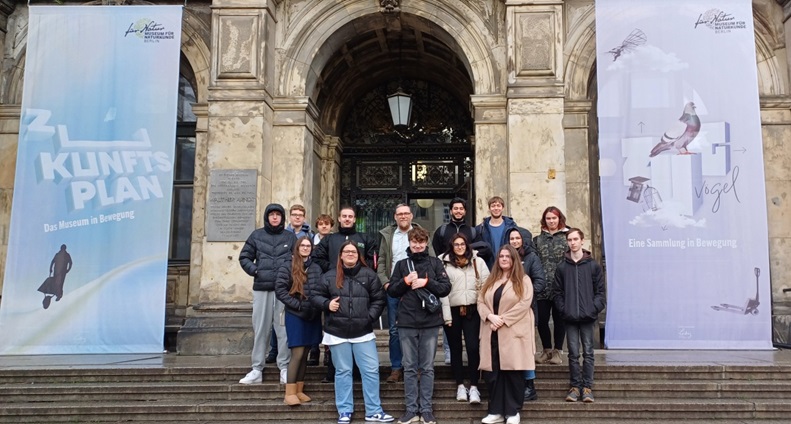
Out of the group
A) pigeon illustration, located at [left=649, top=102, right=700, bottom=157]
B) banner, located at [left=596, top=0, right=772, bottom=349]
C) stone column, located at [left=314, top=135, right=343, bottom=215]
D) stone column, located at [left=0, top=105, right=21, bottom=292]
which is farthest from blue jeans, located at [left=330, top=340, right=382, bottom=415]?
stone column, located at [left=0, top=105, right=21, bottom=292]

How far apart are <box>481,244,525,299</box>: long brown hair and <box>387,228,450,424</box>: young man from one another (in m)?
0.41

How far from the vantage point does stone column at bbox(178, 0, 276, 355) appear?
31.5 ft

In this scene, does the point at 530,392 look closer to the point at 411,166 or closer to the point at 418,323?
the point at 418,323

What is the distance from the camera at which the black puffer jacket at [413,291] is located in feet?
20.2

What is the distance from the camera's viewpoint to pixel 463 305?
6.43m

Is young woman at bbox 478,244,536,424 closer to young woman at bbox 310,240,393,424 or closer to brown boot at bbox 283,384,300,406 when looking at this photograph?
young woman at bbox 310,240,393,424

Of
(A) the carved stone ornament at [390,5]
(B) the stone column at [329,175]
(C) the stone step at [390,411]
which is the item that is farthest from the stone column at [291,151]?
(C) the stone step at [390,411]

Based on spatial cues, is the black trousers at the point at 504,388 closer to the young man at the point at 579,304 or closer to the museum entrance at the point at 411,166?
the young man at the point at 579,304

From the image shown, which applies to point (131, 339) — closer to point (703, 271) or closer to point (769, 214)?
point (703, 271)

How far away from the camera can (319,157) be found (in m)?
12.9

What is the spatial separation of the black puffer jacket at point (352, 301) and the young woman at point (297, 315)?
0.18 meters

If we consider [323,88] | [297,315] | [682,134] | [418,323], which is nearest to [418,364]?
[418,323]

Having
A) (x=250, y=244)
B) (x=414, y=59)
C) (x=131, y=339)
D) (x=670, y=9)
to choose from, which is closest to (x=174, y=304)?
(x=131, y=339)

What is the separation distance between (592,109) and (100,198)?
8487 millimetres
